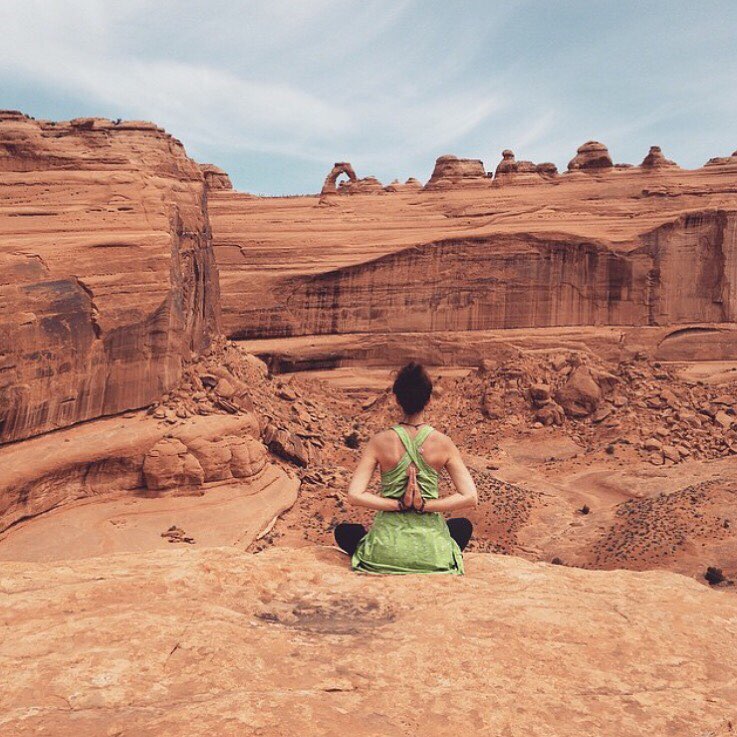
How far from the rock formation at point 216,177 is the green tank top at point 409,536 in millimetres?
41525

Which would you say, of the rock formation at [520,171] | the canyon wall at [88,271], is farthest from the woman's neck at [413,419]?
the rock formation at [520,171]

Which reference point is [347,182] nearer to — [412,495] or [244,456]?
[244,456]

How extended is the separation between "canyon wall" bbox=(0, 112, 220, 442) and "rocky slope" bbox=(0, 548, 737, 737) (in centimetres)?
875

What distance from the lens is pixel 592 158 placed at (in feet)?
114

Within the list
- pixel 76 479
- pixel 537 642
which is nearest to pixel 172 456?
pixel 76 479

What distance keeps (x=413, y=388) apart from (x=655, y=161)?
99.0ft

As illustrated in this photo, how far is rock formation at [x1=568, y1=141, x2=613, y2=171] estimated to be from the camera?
3462cm

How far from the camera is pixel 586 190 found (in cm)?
3244

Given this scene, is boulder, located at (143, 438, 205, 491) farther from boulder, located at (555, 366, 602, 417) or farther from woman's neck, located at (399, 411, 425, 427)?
boulder, located at (555, 366, 602, 417)

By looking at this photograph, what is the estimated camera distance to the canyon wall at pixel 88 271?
13.4 m

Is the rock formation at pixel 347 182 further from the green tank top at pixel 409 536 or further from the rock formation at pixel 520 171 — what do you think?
the green tank top at pixel 409 536

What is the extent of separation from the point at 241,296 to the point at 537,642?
27.8 m

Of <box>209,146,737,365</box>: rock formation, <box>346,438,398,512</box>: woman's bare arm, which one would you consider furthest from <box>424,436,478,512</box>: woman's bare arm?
<box>209,146,737,365</box>: rock formation

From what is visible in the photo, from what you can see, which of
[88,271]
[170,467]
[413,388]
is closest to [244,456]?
[170,467]
